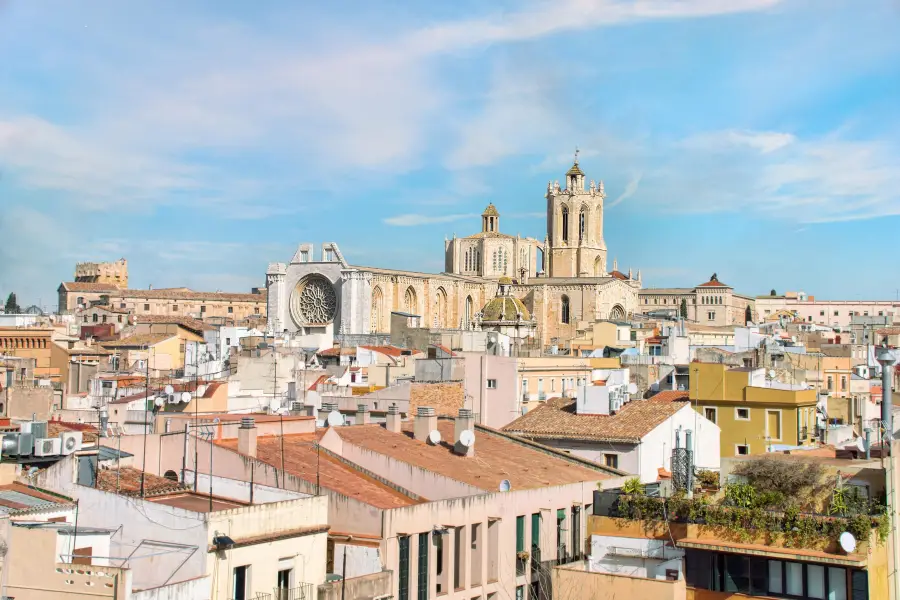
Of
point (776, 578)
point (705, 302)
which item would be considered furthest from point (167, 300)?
point (776, 578)

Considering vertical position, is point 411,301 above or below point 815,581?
above

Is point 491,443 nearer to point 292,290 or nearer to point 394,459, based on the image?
point 394,459

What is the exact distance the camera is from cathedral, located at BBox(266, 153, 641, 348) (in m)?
83.3

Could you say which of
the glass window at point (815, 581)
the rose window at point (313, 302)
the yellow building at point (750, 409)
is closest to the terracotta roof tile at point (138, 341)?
the yellow building at point (750, 409)

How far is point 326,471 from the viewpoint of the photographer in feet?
55.8

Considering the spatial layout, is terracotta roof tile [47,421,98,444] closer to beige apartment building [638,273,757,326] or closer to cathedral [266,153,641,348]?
cathedral [266,153,641,348]

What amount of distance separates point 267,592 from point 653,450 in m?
11.0

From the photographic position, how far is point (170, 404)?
Result: 2794cm

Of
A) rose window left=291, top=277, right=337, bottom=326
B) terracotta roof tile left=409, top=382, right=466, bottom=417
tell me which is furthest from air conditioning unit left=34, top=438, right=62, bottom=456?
rose window left=291, top=277, right=337, bottom=326

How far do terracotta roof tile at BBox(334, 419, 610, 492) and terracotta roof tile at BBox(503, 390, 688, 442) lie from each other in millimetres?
1402

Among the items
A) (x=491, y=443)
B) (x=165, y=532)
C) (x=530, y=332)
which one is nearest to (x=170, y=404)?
(x=491, y=443)

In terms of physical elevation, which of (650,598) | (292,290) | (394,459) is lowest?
(650,598)

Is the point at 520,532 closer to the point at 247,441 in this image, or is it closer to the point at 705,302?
the point at 247,441

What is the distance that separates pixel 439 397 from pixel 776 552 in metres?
18.1
